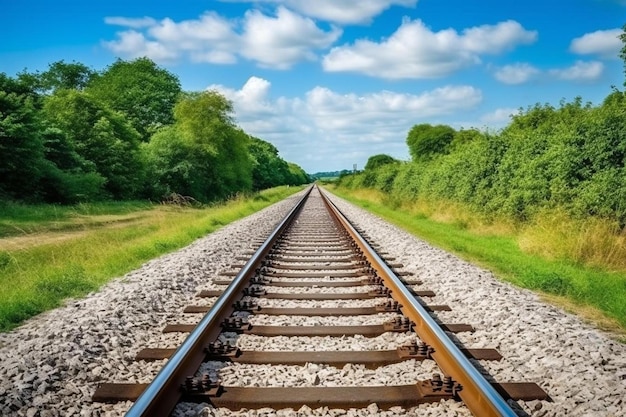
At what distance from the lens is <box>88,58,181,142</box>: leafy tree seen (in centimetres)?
4969

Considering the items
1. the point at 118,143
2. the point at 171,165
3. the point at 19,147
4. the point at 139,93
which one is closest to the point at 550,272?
the point at 19,147

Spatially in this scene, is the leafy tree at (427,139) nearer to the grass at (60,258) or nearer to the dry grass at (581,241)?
the grass at (60,258)

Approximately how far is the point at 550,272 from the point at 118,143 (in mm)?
29779

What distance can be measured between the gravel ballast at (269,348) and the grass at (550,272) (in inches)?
17.5

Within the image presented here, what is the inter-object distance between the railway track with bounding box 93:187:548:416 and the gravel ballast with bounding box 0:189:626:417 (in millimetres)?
68

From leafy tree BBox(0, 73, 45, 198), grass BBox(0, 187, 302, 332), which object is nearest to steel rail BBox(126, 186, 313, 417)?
grass BBox(0, 187, 302, 332)

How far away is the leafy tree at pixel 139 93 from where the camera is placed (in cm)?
4969

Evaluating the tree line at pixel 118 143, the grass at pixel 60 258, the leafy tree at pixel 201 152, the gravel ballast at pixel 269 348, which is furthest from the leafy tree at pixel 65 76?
the gravel ballast at pixel 269 348

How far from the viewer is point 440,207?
66.6ft

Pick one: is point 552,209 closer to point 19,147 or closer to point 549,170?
point 549,170

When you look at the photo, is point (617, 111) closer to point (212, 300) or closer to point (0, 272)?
point (212, 300)

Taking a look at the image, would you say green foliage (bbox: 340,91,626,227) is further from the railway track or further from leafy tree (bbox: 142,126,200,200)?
leafy tree (bbox: 142,126,200,200)

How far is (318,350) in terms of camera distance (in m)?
4.18

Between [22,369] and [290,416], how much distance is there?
2154 mm
